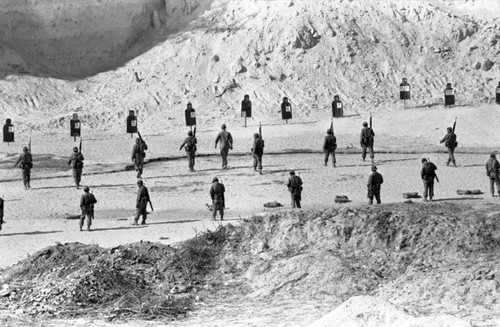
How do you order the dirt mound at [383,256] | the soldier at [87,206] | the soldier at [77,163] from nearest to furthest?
1. the dirt mound at [383,256]
2. the soldier at [87,206]
3. the soldier at [77,163]

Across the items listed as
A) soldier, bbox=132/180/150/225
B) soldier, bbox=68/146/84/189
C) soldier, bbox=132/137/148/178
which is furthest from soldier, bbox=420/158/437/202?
soldier, bbox=68/146/84/189

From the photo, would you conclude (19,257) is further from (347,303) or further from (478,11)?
(478,11)

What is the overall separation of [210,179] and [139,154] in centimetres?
225

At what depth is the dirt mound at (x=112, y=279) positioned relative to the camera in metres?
22.9

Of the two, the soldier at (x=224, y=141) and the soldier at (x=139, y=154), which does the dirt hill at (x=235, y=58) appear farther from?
the soldier at (x=139, y=154)

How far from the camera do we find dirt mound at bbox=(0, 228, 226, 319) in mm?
22891

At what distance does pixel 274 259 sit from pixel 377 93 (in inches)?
1068

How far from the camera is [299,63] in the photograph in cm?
5312

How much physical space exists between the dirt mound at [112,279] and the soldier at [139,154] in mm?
10942

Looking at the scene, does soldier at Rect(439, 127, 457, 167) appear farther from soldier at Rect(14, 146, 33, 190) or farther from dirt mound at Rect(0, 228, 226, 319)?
dirt mound at Rect(0, 228, 226, 319)

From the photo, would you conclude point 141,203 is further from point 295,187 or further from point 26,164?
point 26,164

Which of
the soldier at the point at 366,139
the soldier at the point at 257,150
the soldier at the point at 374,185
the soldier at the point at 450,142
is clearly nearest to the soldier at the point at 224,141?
the soldier at the point at 257,150

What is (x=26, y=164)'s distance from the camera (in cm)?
3659

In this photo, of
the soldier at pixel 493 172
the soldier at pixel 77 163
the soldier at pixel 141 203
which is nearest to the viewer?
the soldier at pixel 141 203
